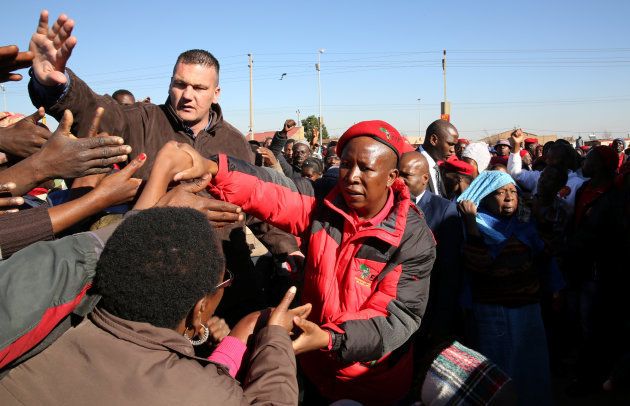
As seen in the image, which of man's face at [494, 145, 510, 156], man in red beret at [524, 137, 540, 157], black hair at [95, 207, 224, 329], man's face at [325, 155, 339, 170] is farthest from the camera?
man in red beret at [524, 137, 540, 157]

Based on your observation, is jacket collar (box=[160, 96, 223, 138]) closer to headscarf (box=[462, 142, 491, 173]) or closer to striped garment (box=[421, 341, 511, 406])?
striped garment (box=[421, 341, 511, 406])

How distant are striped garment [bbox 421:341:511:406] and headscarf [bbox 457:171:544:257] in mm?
1159

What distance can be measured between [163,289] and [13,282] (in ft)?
1.18

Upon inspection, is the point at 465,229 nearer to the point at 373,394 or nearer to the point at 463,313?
the point at 463,313

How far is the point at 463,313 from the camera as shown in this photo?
3412 millimetres

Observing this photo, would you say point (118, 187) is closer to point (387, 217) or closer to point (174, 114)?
point (174, 114)

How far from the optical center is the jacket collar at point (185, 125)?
102 inches

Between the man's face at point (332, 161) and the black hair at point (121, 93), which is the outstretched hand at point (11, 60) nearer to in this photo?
the black hair at point (121, 93)

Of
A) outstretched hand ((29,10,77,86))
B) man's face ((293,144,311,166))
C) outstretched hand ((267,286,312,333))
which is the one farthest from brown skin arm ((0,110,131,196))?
man's face ((293,144,311,166))

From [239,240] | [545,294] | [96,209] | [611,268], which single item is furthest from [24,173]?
[611,268]

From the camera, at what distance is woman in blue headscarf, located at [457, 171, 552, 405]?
321 cm

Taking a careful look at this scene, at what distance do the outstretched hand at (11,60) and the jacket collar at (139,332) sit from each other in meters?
1.15

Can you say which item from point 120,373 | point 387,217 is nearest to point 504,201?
point 387,217

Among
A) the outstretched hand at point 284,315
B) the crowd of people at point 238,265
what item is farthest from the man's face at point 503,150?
the outstretched hand at point 284,315
